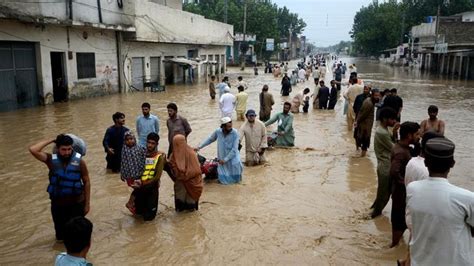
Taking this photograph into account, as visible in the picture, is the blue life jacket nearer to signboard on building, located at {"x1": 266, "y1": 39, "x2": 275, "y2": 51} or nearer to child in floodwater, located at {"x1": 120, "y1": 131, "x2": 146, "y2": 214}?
child in floodwater, located at {"x1": 120, "y1": 131, "x2": 146, "y2": 214}

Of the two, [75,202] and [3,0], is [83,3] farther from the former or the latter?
[75,202]

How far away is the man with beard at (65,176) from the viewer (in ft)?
14.7

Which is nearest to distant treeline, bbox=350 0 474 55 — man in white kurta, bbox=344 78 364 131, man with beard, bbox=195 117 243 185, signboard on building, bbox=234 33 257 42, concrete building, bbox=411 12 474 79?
concrete building, bbox=411 12 474 79

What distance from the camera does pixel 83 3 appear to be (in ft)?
60.6

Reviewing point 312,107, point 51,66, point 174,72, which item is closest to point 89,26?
point 51,66

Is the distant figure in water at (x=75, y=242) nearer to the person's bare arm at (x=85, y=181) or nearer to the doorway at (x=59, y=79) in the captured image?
the person's bare arm at (x=85, y=181)

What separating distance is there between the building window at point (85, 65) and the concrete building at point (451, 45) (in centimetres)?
2676

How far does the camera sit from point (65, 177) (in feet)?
15.0

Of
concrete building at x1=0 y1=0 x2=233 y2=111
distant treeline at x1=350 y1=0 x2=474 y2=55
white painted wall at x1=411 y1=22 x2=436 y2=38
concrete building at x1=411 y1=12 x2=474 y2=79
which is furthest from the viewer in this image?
distant treeline at x1=350 y1=0 x2=474 y2=55

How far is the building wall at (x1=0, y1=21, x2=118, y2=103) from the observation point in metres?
16.4

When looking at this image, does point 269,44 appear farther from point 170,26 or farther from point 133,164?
point 133,164

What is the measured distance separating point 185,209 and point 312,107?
41.0 ft

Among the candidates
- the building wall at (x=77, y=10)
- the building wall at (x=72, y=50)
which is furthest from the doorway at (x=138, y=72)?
the building wall at (x=77, y=10)

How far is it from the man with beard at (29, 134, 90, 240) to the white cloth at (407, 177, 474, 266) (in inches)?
132
